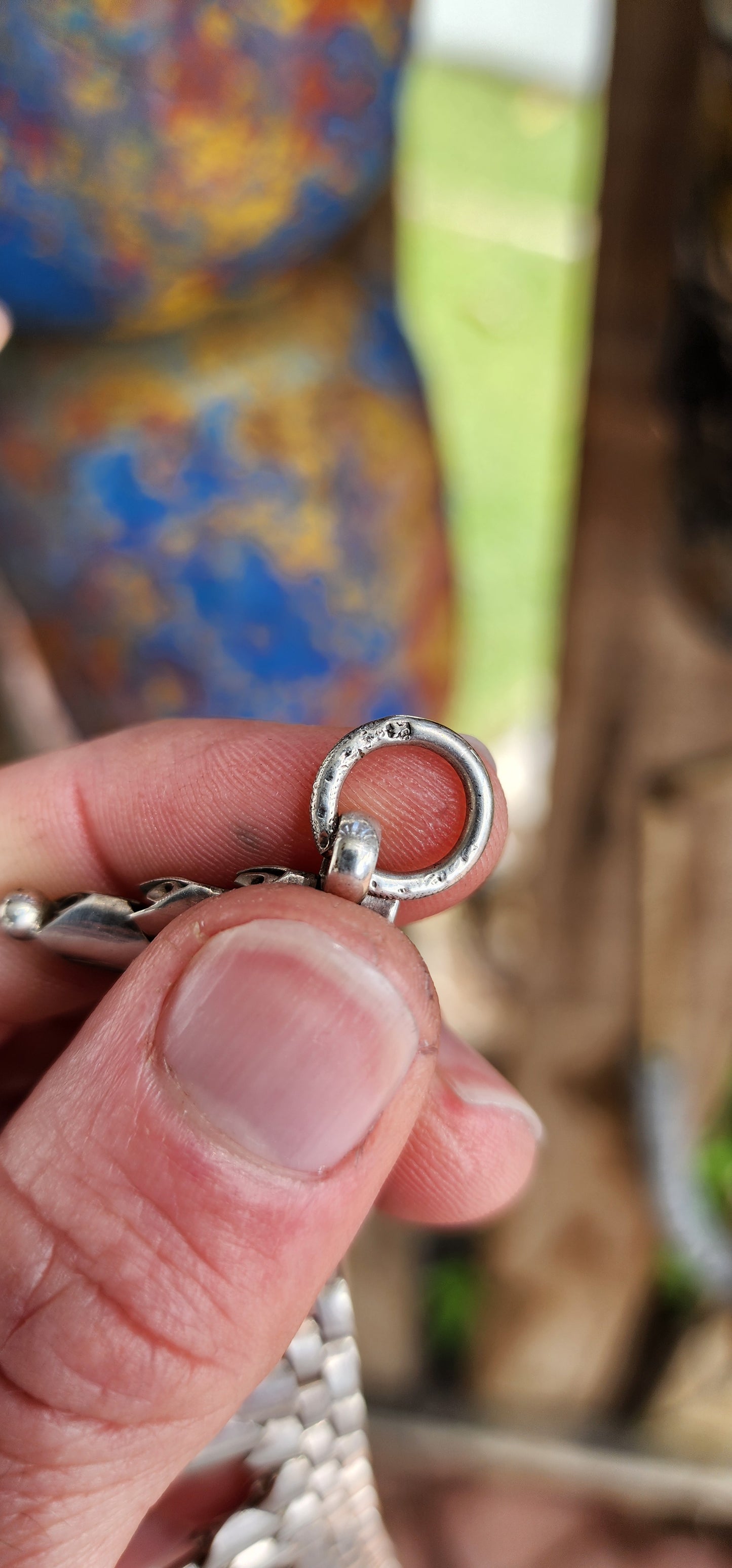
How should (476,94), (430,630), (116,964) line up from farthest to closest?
(476,94) < (430,630) < (116,964)

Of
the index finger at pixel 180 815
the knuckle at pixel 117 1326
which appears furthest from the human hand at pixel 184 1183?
the index finger at pixel 180 815

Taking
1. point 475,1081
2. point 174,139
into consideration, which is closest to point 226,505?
point 174,139

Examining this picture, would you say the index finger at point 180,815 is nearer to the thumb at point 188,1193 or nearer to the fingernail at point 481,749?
the fingernail at point 481,749

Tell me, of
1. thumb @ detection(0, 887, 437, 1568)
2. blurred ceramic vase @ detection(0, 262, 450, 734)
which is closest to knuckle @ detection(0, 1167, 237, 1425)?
thumb @ detection(0, 887, 437, 1568)

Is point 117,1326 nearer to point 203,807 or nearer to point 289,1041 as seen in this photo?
point 289,1041

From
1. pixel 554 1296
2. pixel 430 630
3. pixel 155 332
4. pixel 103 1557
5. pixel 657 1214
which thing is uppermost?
pixel 155 332

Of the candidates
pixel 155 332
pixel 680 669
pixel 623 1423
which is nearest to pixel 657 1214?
pixel 623 1423

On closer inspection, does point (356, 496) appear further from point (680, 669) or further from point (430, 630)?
point (680, 669)
